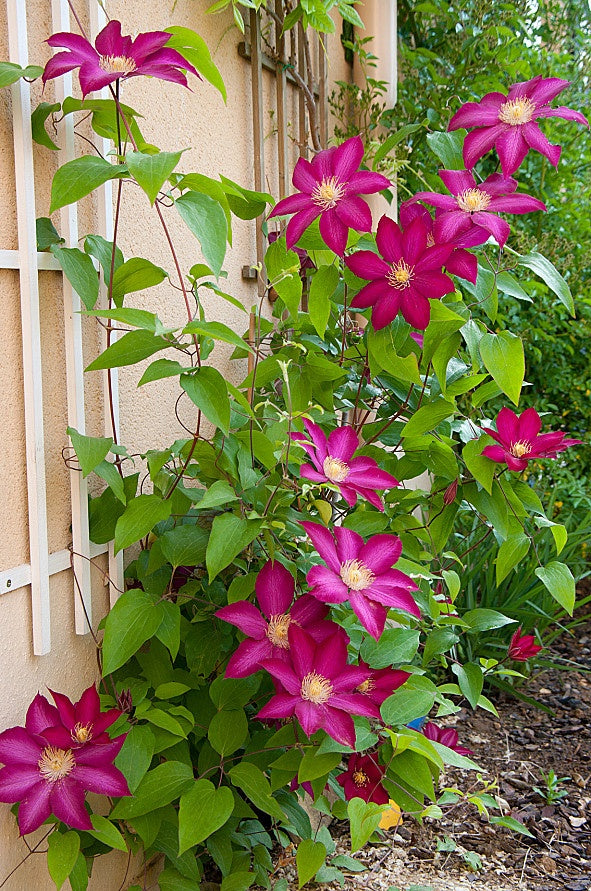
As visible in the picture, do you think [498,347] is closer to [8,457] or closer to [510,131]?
[510,131]

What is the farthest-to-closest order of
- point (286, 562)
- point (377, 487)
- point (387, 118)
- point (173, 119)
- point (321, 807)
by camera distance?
point (387, 118), point (173, 119), point (321, 807), point (286, 562), point (377, 487)

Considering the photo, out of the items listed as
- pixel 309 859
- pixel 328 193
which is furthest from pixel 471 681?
pixel 328 193

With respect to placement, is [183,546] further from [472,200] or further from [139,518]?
[472,200]

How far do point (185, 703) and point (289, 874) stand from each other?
463 millimetres

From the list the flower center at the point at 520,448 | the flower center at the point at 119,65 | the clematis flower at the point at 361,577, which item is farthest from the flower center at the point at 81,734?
the flower center at the point at 119,65

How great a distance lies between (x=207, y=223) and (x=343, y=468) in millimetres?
328

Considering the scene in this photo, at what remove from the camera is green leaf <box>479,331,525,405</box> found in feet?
3.47

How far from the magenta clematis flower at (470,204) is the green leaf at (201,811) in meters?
0.76

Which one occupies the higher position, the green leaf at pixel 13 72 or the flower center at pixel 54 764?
the green leaf at pixel 13 72

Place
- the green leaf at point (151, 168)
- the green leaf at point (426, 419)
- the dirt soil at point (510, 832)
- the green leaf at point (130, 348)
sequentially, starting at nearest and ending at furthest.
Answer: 1. the green leaf at point (151, 168)
2. the green leaf at point (130, 348)
3. the green leaf at point (426, 419)
4. the dirt soil at point (510, 832)

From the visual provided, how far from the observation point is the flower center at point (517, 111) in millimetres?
1046

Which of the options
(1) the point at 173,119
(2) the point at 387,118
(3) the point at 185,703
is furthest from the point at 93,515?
(2) the point at 387,118

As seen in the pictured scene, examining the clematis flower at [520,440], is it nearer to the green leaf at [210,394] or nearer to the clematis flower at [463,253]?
the clematis flower at [463,253]

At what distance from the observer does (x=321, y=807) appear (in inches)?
47.6
